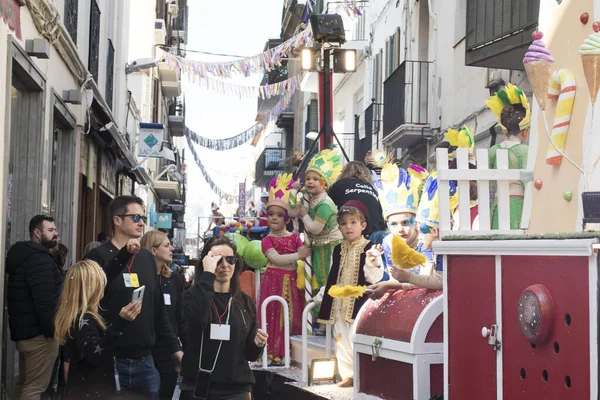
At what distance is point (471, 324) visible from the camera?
4.84 m

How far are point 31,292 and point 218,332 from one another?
7.95ft

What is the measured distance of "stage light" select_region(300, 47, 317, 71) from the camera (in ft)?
42.5

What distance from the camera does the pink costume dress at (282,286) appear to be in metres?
9.15

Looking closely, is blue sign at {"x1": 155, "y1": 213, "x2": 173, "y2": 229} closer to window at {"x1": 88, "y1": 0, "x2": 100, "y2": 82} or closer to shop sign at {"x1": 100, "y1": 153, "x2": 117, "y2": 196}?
shop sign at {"x1": 100, "y1": 153, "x2": 117, "y2": 196}

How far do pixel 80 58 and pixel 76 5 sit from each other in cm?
69

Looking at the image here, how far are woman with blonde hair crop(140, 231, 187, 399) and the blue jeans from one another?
48.9 inches

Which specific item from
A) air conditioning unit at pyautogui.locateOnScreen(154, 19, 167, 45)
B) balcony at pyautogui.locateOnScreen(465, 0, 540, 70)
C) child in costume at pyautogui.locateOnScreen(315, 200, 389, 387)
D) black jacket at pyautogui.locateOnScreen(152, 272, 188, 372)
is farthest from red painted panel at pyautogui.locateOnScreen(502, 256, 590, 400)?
air conditioning unit at pyautogui.locateOnScreen(154, 19, 167, 45)

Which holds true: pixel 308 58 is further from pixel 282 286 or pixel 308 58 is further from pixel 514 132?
pixel 514 132

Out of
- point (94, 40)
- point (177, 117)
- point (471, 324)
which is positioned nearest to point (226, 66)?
point (94, 40)

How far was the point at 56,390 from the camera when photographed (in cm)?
781

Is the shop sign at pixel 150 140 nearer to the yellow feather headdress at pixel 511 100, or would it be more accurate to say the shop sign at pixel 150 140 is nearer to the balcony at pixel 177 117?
the yellow feather headdress at pixel 511 100

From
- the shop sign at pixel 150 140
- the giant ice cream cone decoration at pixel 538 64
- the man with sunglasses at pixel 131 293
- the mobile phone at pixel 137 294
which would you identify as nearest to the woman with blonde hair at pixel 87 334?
the mobile phone at pixel 137 294

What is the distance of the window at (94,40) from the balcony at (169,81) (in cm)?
2220

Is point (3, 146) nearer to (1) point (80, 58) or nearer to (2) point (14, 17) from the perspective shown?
(2) point (14, 17)
